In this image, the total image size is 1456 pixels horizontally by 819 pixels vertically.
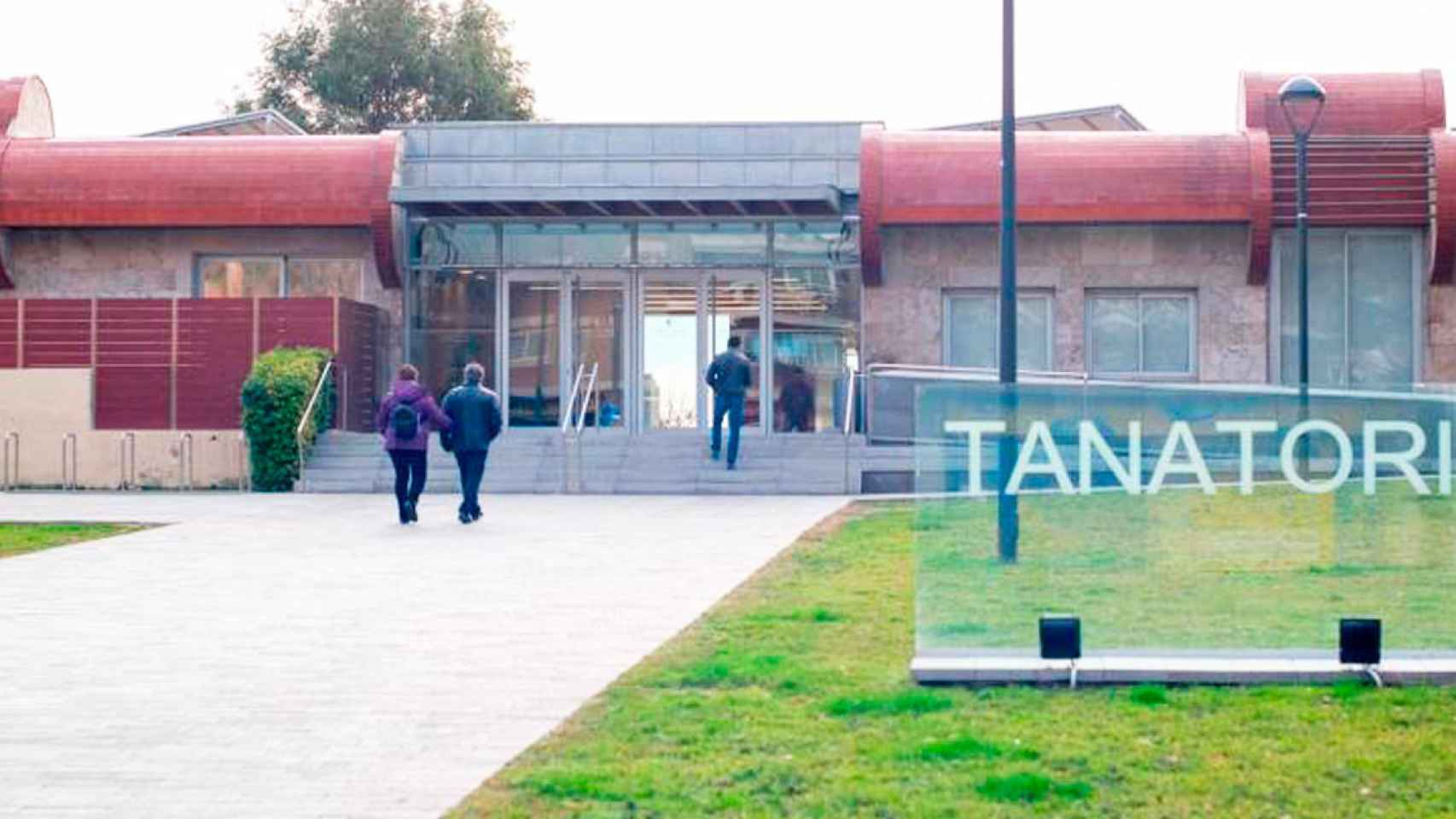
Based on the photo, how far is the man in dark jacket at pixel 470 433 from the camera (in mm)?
22703

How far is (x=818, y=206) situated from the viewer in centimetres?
3175

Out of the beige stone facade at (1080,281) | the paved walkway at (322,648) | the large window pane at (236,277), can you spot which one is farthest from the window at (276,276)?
the paved walkway at (322,648)

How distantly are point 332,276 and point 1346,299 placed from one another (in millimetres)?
15085

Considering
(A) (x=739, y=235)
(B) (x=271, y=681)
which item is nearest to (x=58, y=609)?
(B) (x=271, y=681)

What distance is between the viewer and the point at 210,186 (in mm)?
32625

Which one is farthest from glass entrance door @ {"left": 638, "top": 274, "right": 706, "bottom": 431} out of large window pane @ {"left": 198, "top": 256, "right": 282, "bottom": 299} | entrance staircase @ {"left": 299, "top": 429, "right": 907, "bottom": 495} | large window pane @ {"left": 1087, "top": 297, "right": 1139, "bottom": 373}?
large window pane @ {"left": 1087, "top": 297, "right": 1139, "bottom": 373}

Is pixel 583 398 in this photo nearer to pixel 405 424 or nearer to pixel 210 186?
pixel 210 186

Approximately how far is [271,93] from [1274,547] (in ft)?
177

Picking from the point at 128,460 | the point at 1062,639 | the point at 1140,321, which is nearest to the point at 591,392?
the point at 128,460

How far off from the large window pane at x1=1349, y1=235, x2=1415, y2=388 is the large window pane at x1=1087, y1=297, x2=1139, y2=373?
10.3 ft

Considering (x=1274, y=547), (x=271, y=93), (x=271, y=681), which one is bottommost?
(x=271, y=681)

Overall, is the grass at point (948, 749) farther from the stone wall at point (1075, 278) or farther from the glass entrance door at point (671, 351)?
the glass entrance door at point (671, 351)

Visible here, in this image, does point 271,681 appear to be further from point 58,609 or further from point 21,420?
point 21,420

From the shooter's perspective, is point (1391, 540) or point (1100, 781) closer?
point (1100, 781)
